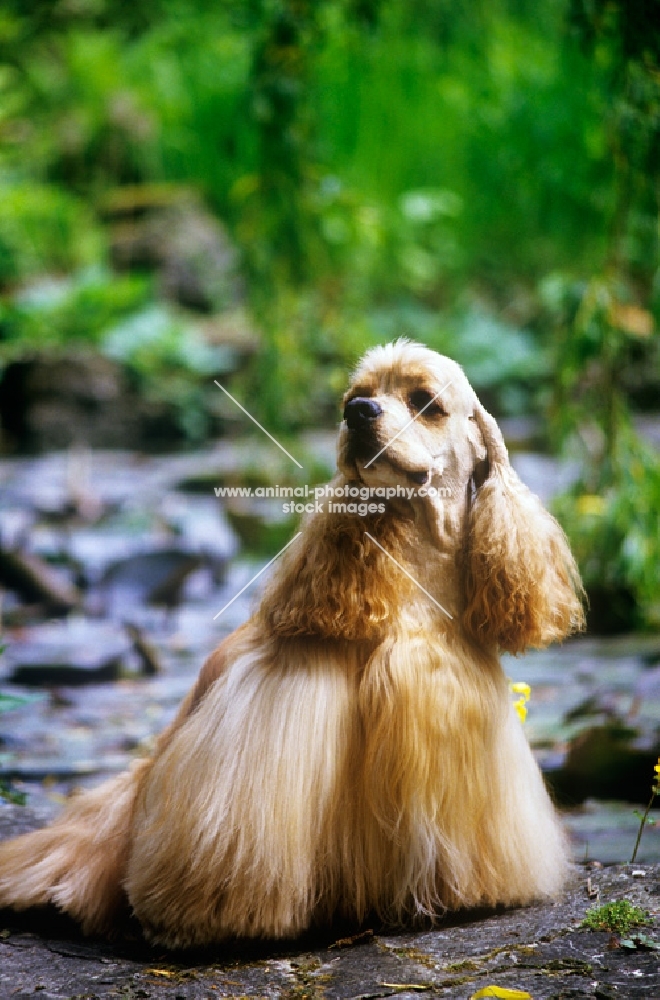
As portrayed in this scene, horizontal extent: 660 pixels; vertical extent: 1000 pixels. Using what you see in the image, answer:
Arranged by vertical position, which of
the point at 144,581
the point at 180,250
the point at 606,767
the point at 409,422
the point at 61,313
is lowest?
the point at 606,767

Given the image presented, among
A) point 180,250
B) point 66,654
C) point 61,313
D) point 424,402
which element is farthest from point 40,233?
point 424,402

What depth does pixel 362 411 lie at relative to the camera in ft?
4.88

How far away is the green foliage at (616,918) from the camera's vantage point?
1523 mm

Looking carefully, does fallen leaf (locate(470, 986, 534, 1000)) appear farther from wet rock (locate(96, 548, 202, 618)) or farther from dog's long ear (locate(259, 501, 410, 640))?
wet rock (locate(96, 548, 202, 618))

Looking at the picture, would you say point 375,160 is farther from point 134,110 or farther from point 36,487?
point 36,487

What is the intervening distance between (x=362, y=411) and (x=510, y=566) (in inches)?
12.4

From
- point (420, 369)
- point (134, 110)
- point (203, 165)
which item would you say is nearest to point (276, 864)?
point (420, 369)

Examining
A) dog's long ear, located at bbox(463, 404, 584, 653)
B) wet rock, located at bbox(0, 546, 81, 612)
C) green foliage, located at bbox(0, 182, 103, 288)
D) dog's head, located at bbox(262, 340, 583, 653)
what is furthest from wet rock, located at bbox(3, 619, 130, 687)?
green foliage, located at bbox(0, 182, 103, 288)

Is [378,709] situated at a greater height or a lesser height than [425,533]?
lesser

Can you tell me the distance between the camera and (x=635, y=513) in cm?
319

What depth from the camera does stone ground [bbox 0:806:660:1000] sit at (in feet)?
4.60

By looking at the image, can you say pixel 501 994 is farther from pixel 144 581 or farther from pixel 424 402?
pixel 144 581

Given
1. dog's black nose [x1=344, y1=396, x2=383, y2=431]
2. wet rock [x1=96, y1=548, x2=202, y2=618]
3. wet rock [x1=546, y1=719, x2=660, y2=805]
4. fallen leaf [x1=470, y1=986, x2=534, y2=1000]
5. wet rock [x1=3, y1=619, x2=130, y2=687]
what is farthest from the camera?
wet rock [x1=96, y1=548, x2=202, y2=618]

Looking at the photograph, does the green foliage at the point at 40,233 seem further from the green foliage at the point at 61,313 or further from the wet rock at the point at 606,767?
the wet rock at the point at 606,767
